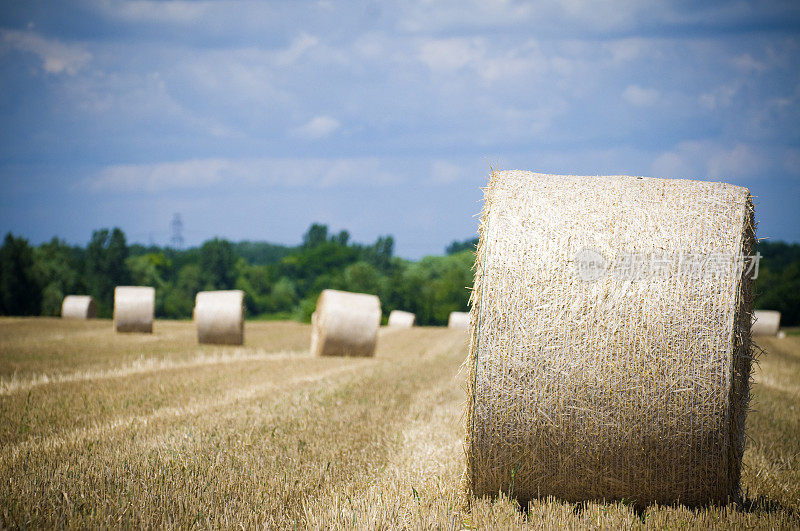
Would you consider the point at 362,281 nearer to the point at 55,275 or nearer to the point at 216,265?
the point at 216,265

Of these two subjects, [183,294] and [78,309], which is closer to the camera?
[78,309]

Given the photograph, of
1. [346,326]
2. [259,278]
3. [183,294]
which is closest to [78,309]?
[346,326]

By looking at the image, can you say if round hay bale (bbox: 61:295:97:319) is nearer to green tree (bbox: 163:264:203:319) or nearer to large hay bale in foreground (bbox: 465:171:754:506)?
large hay bale in foreground (bbox: 465:171:754:506)

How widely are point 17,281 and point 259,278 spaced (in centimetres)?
3411

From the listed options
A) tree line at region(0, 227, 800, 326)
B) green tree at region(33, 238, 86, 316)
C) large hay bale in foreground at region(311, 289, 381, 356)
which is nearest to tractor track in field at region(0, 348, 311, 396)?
large hay bale in foreground at region(311, 289, 381, 356)

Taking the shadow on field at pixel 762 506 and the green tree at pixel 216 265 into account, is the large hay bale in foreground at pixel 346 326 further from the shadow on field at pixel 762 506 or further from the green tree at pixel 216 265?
the green tree at pixel 216 265

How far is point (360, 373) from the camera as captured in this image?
409 inches

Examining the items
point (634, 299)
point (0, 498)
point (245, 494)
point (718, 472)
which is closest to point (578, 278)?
point (634, 299)

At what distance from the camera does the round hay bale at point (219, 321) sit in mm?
15906

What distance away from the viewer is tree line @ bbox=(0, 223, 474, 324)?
145 feet

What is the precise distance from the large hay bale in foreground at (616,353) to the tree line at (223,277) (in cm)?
2730

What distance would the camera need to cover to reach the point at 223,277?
70188 millimetres

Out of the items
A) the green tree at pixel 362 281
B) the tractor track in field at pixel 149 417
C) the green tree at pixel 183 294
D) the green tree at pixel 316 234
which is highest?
the green tree at pixel 316 234

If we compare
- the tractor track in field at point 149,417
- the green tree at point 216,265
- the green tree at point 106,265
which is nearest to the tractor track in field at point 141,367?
the tractor track in field at point 149,417
